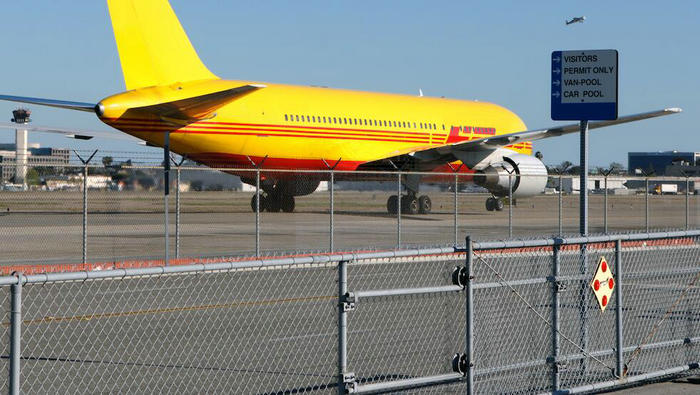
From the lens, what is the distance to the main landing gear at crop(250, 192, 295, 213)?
25.5m

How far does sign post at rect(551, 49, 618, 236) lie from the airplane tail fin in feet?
68.6

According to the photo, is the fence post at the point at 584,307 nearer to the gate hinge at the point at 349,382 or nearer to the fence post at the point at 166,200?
the gate hinge at the point at 349,382

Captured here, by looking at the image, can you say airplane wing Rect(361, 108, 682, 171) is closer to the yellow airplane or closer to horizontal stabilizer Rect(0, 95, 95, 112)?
the yellow airplane

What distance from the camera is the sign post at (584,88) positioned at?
9.55 metres

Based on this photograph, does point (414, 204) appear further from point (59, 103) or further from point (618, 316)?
point (618, 316)

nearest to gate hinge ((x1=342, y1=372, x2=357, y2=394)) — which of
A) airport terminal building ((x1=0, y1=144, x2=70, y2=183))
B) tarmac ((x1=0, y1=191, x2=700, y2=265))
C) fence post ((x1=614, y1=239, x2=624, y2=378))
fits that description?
fence post ((x1=614, y1=239, x2=624, y2=378))

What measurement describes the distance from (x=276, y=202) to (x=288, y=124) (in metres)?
6.75

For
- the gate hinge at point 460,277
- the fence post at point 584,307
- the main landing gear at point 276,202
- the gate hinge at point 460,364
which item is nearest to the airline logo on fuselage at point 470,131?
the main landing gear at point 276,202

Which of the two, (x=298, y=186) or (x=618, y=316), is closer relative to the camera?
(x=618, y=316)

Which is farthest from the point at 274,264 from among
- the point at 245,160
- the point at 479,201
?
the point at 245,160

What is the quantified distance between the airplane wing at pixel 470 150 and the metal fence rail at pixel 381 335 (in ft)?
72.8

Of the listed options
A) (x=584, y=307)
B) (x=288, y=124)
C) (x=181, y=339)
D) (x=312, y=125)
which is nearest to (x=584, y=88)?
(x=584, y=307)

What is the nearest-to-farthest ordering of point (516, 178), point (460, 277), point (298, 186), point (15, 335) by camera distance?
point (15, 335) < point (460, 277) < point (298, 186) < point (516, 178)

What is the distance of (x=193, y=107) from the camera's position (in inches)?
1121
